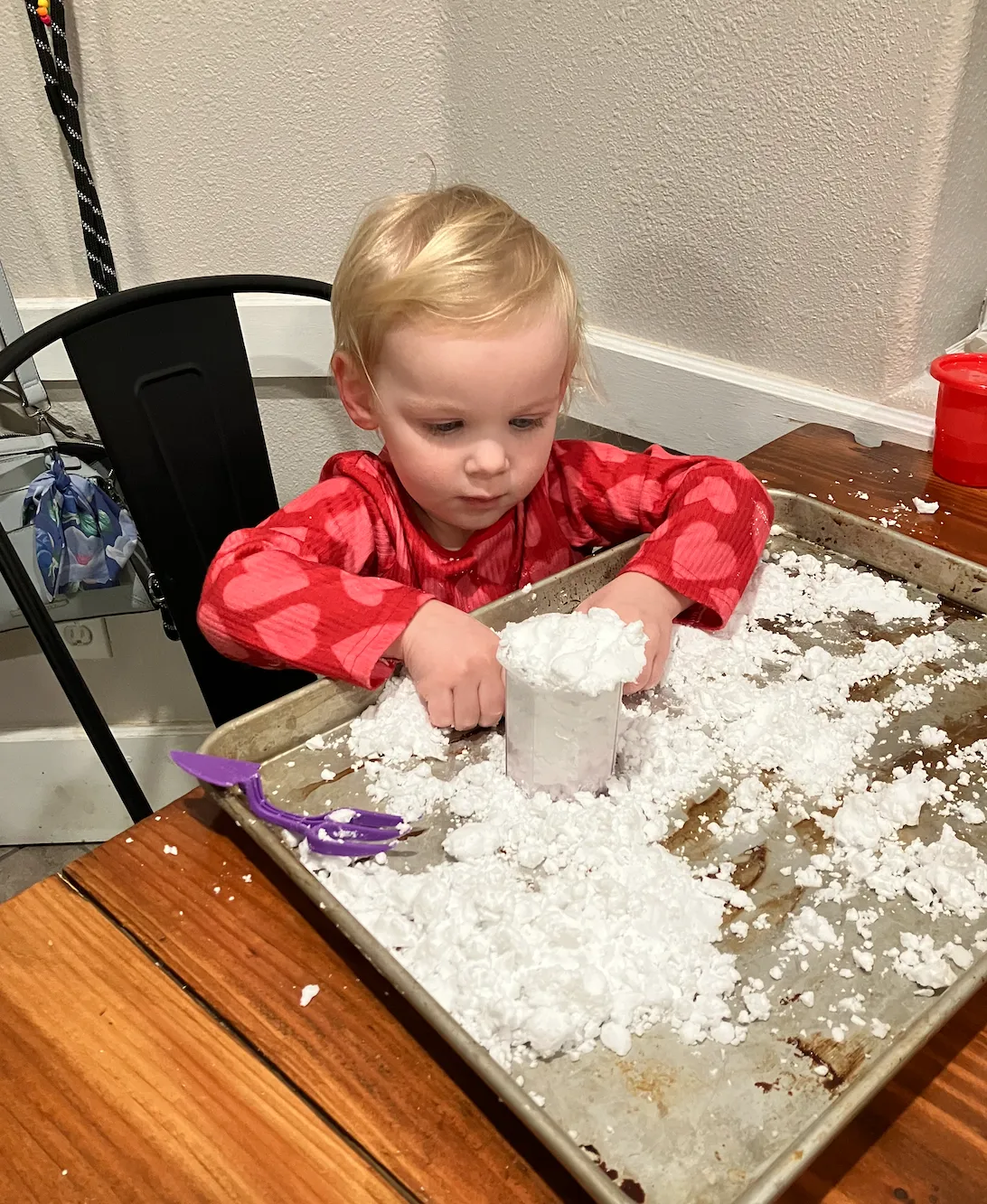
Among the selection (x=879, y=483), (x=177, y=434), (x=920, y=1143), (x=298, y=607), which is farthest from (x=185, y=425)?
(x=920, y=1143)

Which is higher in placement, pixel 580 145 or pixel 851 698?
pixel 580 145

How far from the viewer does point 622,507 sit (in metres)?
0.96

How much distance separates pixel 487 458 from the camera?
76cm

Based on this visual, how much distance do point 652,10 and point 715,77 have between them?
12cm

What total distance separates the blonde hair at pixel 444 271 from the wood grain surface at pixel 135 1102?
504mm

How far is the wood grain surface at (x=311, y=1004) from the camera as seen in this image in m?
0.43

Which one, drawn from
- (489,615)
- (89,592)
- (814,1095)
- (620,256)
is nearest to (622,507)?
(489,615)

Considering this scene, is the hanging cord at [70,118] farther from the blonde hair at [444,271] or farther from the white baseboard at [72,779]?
the white baseboard at [72,779]

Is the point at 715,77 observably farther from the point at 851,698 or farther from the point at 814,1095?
the point at 814,1095

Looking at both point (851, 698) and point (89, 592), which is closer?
point (851, 698)

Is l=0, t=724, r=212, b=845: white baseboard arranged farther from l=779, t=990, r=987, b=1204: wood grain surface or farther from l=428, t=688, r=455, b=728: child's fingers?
l=779, t=990, r=987, b=1204: wood grain surface

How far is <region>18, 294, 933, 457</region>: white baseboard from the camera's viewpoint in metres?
1.13

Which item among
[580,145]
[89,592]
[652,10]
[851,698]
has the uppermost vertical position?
[652,10]

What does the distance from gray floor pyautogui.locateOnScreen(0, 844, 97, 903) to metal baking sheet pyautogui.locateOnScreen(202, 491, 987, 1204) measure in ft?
4.31
